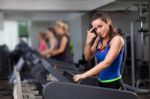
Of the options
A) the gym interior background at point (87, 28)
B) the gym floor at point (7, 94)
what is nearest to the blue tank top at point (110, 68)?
the gym interior background at point (87, 28)

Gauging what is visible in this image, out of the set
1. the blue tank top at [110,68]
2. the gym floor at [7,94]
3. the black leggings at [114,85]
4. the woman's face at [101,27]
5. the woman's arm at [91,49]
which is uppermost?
the woman's face at [101,27]

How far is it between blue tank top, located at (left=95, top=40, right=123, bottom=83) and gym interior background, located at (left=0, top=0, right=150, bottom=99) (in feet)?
1.04

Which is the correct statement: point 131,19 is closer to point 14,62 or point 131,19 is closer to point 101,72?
point 101,72

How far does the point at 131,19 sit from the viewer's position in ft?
11.2

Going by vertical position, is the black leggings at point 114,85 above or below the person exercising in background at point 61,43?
below

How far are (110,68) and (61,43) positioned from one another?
3.72ft

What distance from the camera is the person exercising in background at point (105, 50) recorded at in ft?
7.41

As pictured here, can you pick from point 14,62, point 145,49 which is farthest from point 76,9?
point 145,49

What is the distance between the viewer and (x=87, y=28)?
279cm

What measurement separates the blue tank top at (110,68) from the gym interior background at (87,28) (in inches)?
12.5

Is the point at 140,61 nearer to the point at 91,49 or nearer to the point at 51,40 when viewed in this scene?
the point at 51,40

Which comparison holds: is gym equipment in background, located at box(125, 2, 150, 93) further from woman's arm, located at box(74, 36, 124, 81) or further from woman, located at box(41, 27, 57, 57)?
woman's arm, located at box(74, 36, 124, 81)

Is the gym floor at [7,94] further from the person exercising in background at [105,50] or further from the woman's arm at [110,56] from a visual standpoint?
the woman's arm at [110,56]

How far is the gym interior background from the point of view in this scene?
334 centimetres
